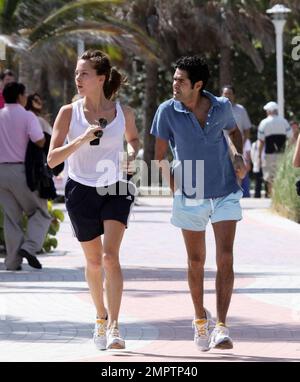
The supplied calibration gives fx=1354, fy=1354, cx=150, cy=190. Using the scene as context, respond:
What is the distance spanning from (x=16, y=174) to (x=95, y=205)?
451 cm

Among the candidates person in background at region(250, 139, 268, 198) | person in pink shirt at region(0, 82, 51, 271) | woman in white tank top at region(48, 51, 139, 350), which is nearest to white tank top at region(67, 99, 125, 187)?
woman in white tank top at region(48, 51, 139, 350)

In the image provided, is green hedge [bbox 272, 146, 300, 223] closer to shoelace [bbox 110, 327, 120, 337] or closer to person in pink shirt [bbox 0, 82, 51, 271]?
person in pink shirt [bbox 0, 82, 51, 271]

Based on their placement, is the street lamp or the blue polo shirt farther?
the street lamp

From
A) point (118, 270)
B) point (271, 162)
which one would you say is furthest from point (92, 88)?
point (271, 162)

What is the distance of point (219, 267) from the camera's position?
833cm

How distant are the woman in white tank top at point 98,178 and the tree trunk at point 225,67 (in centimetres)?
3072

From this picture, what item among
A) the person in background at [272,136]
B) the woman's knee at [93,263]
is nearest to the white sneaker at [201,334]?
the woman's knee at [93,263]

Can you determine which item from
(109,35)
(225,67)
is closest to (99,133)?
(109,35)

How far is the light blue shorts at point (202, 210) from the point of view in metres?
8.30

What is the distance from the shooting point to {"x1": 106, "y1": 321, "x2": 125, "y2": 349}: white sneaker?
8164 millimetres

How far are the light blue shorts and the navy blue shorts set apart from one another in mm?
311

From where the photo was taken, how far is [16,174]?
12.7 m

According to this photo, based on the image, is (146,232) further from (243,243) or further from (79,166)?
(79,166)
